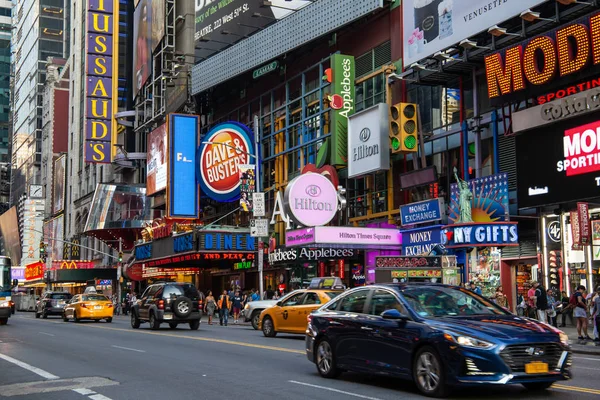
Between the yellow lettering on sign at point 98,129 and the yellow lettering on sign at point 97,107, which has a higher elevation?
the yellow lettering on sign at point 97,107

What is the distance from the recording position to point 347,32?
41.3 metres

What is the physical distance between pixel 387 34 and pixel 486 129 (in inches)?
349

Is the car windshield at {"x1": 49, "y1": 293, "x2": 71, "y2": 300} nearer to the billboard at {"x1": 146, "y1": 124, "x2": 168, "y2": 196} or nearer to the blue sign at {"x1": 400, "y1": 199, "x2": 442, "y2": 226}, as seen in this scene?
the billboard at {"x1": 146, "y1": 124, "x2": 168, "y2": 196}

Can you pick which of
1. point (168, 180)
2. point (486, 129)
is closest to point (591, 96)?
point (486, 129)

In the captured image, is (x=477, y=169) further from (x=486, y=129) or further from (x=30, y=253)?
(x=30, y=253)

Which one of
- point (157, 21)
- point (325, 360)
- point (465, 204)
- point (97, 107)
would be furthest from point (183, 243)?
Answer: point (325, 360)

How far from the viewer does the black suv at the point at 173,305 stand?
1110 inches

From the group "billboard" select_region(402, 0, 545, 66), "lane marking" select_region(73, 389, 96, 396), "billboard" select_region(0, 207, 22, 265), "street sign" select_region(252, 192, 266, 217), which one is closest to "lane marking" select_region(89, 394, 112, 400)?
"lane marking" select_region(73, 389, 96, 396)

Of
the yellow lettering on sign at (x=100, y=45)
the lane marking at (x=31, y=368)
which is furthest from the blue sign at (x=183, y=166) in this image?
the lane marking at (x=31, y=368)

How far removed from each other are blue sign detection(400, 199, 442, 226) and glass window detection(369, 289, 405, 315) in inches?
849

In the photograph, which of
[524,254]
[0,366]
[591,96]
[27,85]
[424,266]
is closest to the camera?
[0,366]

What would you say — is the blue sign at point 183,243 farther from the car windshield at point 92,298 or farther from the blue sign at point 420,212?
the blue sign at point 420,212

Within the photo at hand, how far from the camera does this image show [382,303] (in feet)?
38.3

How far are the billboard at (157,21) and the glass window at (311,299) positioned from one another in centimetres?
4605
